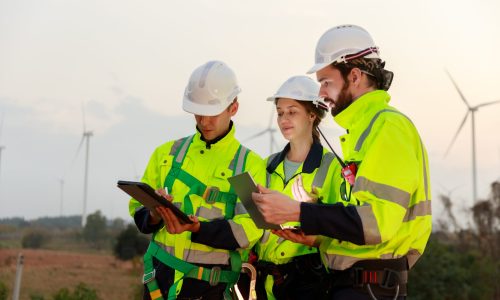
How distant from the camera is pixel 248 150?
6.39 m

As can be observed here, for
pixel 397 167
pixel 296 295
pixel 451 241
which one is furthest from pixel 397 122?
pixel 451 241

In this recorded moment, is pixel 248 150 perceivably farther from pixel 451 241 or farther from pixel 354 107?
pixel 451 241

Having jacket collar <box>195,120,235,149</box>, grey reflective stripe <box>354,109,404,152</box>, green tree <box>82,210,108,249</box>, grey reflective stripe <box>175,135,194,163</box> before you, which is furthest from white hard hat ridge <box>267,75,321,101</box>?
green tree <box>82,210,108,249</box>

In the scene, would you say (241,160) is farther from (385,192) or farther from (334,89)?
(385,192)

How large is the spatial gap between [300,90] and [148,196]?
2.44 metres

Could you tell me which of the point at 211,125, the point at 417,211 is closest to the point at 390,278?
the point at 417,211

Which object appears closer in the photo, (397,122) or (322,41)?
(397,122)

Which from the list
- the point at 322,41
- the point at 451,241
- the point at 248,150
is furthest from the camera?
the point at 451,241

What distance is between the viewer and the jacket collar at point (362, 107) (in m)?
4.52

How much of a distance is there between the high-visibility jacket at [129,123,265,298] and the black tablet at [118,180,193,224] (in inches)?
13.0

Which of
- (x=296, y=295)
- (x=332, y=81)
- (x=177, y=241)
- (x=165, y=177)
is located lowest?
(x=296, y=295)

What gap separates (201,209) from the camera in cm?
597

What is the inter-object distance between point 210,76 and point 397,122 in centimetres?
253

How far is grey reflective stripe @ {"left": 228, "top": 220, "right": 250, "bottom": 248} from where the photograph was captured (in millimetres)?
5805
